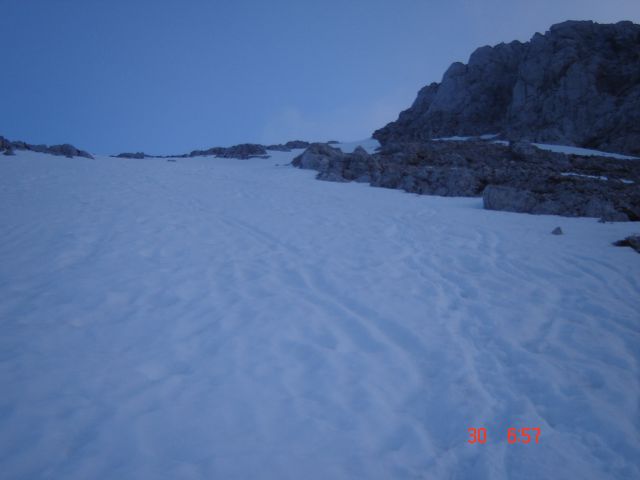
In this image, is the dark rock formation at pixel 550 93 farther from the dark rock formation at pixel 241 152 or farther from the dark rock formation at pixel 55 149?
the dark rock formation at pixel 55 149

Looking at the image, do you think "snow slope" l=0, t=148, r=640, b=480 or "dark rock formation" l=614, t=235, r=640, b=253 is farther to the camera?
"dark rock formation" l=614, t=235, r=640, b=253

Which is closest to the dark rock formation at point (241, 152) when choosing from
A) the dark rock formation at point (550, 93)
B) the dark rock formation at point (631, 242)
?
the dark rock formation at point (550, 93)

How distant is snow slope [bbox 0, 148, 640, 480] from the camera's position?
247cm

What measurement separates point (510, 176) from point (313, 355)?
14.3 m

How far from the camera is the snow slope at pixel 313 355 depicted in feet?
8.09

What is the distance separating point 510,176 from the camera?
14609mm

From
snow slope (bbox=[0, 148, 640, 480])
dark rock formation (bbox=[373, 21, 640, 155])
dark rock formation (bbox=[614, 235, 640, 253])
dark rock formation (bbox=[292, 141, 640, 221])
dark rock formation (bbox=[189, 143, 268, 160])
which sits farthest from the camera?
dark rock formation (bbox=[189, 143, 268, 160])

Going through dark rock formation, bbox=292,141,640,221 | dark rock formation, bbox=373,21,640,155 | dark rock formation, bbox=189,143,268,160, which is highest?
dark rock formation, bbox=373,21,640,155

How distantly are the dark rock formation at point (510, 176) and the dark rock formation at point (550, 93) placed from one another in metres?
11.9
